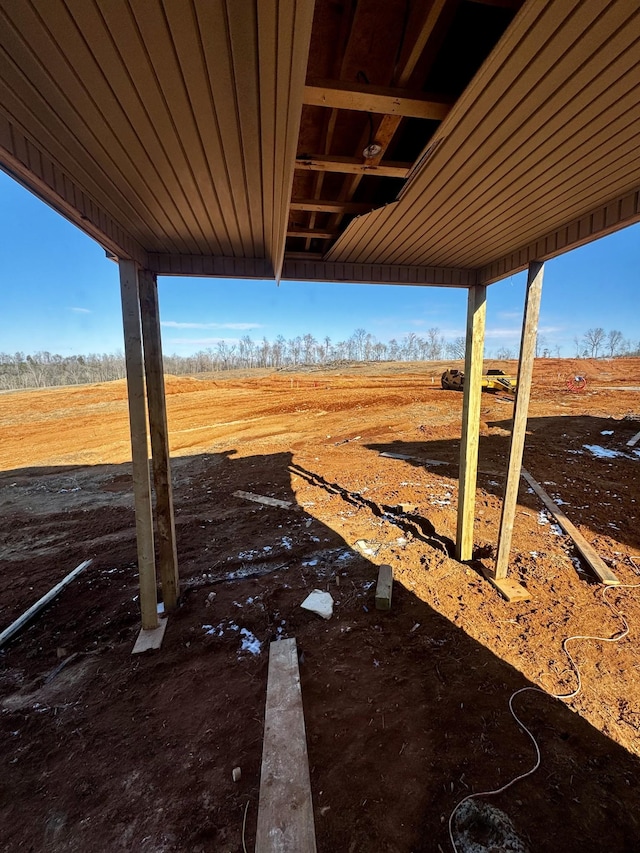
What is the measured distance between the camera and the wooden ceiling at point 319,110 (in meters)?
1.03

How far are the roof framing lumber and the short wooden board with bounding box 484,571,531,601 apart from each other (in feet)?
10.0

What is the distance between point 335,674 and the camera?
8.47ft

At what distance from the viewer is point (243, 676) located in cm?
259

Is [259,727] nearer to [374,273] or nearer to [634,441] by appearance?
[374,273]

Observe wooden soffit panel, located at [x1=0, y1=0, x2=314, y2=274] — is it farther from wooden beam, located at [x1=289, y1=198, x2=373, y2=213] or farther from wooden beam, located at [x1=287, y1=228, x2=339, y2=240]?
wooden beam, located at [x1=287, y1=228, x2=339, y2=240]

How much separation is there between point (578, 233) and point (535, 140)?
4.15ft

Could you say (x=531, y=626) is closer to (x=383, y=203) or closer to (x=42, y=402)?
(x=383, y=203)

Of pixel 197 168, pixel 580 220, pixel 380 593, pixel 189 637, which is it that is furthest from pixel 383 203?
pixel 189 637

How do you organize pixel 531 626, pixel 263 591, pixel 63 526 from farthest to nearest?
pixel 63 526, pixel 263 591, pixel 531 626

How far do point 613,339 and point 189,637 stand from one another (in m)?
84.1

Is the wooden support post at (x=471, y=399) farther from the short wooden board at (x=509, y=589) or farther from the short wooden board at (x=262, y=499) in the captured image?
the short wooden board at (x=262, y=499)

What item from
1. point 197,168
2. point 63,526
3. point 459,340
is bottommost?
point 63,526

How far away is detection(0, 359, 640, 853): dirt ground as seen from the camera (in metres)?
1.76

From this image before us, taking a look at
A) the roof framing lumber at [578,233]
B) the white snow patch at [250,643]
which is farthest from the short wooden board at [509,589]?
the roof framing lumber at [578,233]
